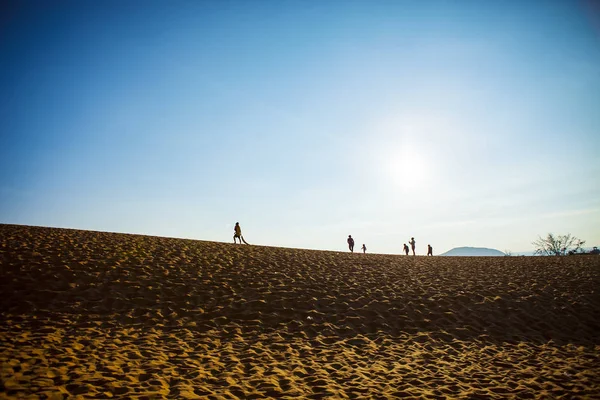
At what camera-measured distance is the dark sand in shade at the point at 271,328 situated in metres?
6.95

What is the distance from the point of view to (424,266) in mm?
21984

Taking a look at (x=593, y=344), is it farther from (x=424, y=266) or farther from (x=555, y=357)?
(x=424, y=266)

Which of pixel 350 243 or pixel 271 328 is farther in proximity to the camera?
pixel 350 243

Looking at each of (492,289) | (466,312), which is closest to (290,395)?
(466,312)

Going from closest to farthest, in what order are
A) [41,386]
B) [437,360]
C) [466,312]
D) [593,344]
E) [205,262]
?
[41,386] < [437,360] < [593,344] < [466,312] < [205,262]

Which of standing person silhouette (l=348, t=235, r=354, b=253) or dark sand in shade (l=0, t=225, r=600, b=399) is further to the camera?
standing person silhouette (l=348, t=235, r=354, b=253)

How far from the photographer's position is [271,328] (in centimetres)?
1041

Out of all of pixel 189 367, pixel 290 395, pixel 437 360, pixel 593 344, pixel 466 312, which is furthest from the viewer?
pixel 466 312

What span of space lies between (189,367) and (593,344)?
1320cm

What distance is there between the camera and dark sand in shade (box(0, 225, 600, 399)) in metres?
6.95

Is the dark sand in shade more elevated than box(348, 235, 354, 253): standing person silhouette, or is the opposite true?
box(348, 235, 354, 253): standing person silhouette

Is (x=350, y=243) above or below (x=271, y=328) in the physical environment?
above

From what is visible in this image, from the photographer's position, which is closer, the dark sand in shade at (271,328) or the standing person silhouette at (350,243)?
the dark sand in shade at (271,328)

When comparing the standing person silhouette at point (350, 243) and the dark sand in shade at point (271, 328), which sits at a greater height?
the standing person silhouette at point (350, 243)
